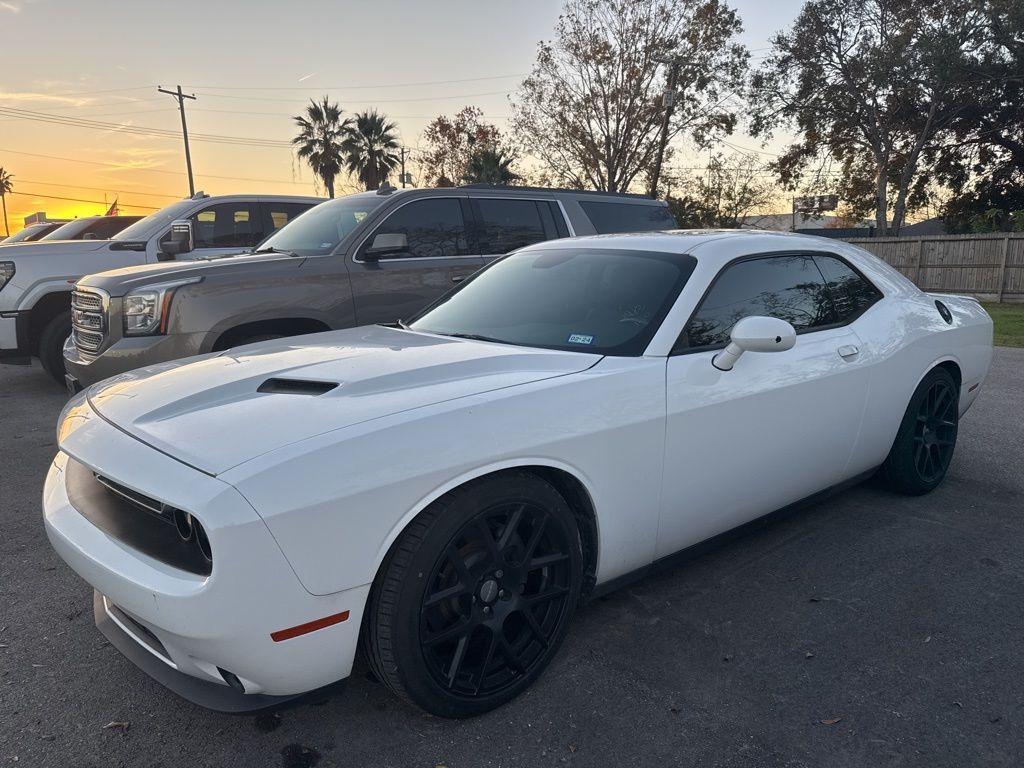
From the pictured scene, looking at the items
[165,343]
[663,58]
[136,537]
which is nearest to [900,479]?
[136,537]

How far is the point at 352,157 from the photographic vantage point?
125ft

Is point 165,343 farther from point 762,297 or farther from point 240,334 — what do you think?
point 762,297

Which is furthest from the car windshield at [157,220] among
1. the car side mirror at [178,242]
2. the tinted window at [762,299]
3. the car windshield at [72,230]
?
the tinted window at [762,299]

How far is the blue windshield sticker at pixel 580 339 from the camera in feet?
9.82

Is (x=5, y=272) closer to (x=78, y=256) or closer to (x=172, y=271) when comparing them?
(x=78, y=256)

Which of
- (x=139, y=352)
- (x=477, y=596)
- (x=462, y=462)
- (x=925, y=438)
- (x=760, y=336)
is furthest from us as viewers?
(x=139, y=352)

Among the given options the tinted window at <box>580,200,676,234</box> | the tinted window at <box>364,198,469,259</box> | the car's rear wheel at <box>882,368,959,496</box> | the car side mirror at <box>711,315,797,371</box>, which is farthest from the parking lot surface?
the tinted window at <box>580,200,676,234</box>

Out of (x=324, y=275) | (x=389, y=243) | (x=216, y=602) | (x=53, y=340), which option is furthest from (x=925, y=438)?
(x=53, y=340)

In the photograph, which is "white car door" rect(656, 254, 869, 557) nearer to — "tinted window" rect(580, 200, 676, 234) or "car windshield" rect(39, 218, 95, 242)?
"tinted window" rect(580, 200, 676, 234)

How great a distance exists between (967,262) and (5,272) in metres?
21.3

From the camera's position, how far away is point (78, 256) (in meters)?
7.89

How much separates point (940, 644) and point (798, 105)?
1191 inches

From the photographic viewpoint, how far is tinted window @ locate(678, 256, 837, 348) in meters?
3.07

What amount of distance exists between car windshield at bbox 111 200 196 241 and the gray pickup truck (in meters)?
2.72
